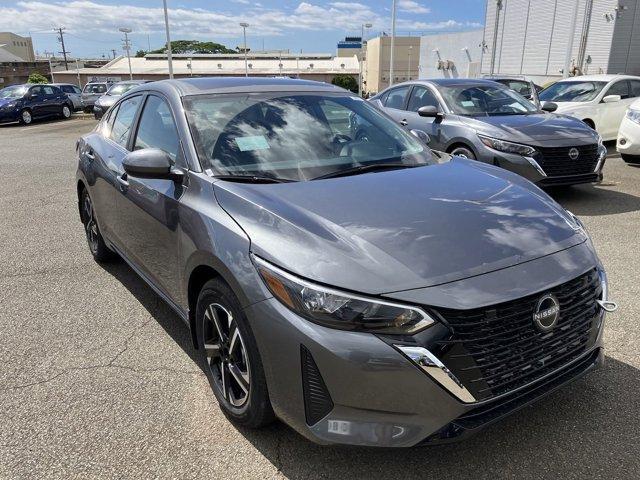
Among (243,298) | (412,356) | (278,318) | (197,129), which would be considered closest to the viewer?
(412,356)

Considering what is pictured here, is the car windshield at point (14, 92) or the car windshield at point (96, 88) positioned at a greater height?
the car windshield at point (14, 92)

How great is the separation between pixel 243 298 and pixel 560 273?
4.49ft

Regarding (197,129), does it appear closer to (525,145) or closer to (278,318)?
(278,318)

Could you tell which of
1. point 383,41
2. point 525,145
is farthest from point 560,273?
point 383,41

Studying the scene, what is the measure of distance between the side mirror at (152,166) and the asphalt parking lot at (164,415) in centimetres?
119

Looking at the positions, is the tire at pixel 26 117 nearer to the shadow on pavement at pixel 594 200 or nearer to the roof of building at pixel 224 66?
the shadow on pavement at pixel 594 200

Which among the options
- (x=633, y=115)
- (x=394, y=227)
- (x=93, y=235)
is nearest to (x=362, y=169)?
(x=394, y=227)

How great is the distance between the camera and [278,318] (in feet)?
6.88

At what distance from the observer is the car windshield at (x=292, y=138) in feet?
9.74

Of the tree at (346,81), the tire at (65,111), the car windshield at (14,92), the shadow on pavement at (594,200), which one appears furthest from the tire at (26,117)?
the tree at (346,81)

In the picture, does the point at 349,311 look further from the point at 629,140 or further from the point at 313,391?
the point at 629,140

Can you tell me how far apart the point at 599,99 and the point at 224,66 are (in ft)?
242

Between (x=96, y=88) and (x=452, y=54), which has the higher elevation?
(x=452, y=54)

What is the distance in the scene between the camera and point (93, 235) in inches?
198
